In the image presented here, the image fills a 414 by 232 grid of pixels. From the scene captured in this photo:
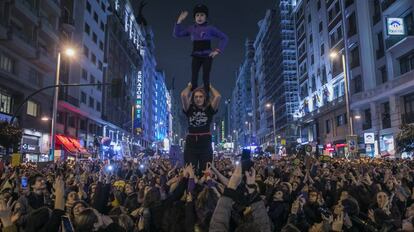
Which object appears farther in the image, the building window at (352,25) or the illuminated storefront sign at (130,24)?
the illuminated storefront sign at (130,24)

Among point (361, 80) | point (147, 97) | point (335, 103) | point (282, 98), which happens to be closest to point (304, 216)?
point (361, 80)

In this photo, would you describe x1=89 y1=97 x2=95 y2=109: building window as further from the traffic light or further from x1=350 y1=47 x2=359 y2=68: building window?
x1=350 y1=47 x2=359 y2=68: building window

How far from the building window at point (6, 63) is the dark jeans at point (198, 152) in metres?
26.3

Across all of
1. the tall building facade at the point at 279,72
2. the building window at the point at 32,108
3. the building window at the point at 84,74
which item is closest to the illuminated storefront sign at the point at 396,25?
the building window at the point at 32,108

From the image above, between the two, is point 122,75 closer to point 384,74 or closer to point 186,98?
point 384,74

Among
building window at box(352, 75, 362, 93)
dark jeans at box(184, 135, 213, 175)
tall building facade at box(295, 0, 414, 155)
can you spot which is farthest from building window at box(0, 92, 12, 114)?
building window at box(352, 75, 362, 93)

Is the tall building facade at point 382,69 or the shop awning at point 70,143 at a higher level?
the tall building facade at point 382,69

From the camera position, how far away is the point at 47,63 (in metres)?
36.8

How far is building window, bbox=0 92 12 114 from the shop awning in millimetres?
9126

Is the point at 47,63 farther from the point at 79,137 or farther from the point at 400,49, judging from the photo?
the point at 400,49

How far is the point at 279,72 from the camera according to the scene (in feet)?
307

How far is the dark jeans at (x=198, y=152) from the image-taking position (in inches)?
368

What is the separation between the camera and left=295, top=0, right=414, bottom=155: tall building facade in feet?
121

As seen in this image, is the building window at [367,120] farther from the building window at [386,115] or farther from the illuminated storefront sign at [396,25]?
the illuminated storefront sign at [396,25]
